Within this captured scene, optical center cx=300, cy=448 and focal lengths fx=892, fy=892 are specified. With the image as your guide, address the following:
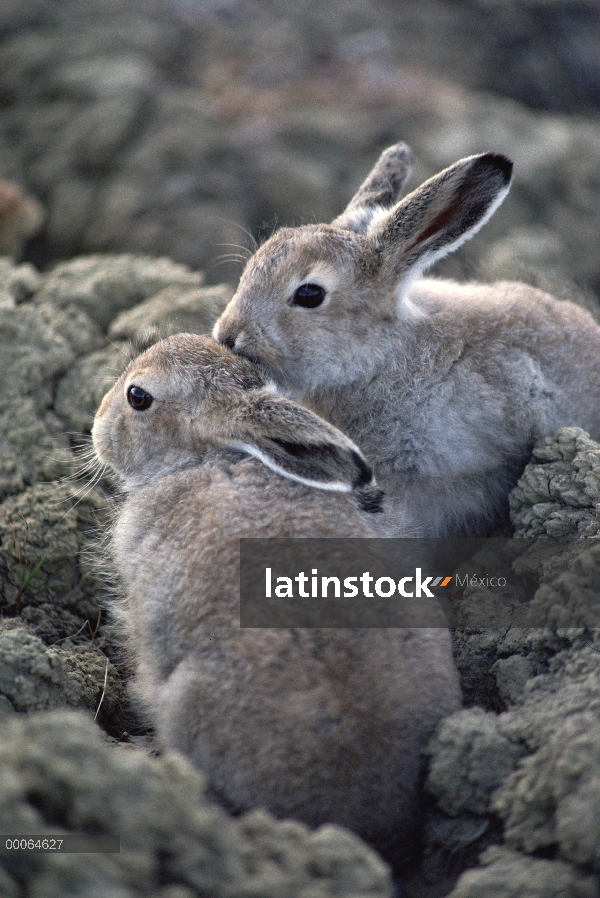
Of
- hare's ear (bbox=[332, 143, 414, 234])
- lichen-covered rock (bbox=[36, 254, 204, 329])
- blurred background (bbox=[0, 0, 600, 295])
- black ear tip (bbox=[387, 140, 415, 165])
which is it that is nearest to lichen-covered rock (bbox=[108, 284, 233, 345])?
lichen-covered rock (bbox=[36, 254, 204, 329])

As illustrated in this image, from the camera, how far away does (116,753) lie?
10.4 ft

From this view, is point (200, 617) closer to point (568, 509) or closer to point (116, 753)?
point (116, 753)

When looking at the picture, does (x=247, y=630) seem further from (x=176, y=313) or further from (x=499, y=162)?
(x=176, y=313)

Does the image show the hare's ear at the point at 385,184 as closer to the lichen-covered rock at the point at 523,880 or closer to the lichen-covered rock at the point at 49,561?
the lichen-covered rock at the point at 49,561

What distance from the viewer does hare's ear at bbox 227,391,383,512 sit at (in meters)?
4.42

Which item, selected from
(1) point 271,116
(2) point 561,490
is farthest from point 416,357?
(1) point 271,116

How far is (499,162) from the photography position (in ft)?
17.3

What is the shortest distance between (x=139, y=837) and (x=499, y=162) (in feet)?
13.6

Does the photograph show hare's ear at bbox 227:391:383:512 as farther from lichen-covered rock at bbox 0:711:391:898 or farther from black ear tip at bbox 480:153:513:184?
black ear tip at bbox 480:153:513:184

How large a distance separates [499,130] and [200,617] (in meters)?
7.87

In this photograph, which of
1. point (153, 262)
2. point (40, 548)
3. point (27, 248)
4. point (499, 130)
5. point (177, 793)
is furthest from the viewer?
point (499, 130)

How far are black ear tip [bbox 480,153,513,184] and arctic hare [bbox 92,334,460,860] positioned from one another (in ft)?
6.10

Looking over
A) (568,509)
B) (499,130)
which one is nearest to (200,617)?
(568,509)

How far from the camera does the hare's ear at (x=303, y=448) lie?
14.5ft
